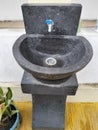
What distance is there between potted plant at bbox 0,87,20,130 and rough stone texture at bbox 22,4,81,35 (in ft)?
1.89

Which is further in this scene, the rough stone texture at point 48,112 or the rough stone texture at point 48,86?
the rough stone texture at point 48,112

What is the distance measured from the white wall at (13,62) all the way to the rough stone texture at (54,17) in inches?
7.6

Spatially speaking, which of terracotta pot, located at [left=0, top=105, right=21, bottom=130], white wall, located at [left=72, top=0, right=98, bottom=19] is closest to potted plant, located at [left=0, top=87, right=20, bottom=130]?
terracotta pot, located at [left=0, top=105, right=21, bottom=130]

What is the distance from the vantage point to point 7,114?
5.99 ft

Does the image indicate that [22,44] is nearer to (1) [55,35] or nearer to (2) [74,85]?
(1) [55,35]

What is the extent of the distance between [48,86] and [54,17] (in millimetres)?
521

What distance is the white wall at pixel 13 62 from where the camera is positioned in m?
1.79

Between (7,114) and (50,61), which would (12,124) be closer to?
(7,114)

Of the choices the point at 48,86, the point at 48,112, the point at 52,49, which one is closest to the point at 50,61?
the point at 52,49

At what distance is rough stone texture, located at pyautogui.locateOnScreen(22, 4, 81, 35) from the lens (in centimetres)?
153

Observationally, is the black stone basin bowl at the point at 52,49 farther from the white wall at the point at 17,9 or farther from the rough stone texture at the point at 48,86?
the white wall at the point at 17,9

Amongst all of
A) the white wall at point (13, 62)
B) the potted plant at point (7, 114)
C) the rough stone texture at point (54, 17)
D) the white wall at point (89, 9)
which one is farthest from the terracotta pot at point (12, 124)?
the white wall at point (89, 9)

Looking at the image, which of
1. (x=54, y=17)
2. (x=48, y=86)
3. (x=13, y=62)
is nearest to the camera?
(x=48, y=86)

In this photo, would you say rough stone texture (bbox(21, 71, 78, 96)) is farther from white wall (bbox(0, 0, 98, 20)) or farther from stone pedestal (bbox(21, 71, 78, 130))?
white wall (bbox(0, 0, 98, 20))
